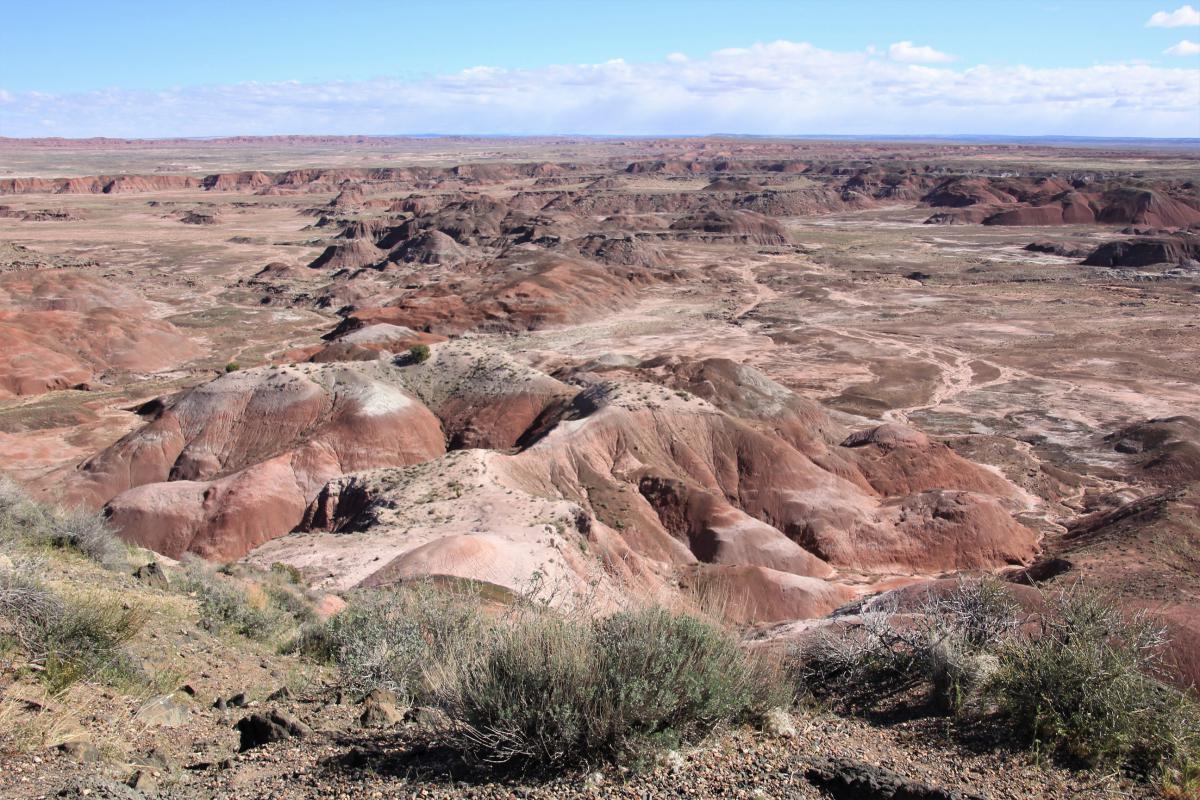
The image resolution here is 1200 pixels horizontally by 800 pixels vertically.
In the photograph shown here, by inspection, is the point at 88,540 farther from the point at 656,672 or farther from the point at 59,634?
the point at 656,672

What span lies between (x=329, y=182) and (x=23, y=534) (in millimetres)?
200020

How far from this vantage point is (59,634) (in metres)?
8.15

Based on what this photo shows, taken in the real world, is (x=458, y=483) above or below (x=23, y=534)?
below

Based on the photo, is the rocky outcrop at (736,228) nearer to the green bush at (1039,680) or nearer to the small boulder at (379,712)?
the green bush at (1039,680)

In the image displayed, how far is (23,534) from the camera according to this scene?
13672 mm

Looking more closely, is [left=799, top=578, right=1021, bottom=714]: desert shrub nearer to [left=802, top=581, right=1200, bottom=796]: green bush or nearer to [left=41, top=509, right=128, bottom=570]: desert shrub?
[left=802, top=581, right=1200, bottom=796]: green bush

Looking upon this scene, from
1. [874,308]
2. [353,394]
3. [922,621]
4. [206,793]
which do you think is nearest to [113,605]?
[206,793]

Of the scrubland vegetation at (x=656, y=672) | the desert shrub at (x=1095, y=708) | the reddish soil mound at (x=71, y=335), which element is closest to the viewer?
the scrubland vegetation at (x=656, y=672)

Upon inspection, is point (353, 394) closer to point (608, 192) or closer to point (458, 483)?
point (458, 483)

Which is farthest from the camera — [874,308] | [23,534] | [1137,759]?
[874,308]

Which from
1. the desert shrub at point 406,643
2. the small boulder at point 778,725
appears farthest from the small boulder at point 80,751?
the small boulder at point 778,725

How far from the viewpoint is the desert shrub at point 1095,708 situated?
768cm

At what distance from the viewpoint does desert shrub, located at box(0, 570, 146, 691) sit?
7.82m

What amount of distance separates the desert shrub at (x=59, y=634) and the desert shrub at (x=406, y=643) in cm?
243
